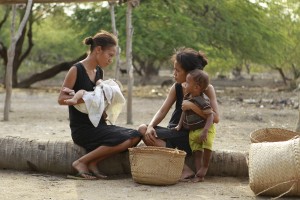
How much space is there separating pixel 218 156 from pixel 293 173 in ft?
3.79

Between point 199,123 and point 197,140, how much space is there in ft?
0.49

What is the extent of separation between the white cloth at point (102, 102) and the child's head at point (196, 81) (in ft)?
2.45

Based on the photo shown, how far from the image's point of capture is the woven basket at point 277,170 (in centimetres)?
455

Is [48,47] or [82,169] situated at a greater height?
[48,47]

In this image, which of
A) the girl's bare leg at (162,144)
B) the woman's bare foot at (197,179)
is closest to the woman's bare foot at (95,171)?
the girl's bare leg at (162,144)

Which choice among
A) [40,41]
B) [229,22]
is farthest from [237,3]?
[40,41]

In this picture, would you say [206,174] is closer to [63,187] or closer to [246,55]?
[63,187]

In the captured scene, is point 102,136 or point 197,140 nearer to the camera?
point 197,140

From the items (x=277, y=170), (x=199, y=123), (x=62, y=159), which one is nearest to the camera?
(x=277, y=170)

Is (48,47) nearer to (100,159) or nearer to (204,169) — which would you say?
(100,159)

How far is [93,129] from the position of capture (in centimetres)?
541

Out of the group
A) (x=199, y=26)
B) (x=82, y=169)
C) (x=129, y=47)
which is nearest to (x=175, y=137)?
(x=82, y=169)

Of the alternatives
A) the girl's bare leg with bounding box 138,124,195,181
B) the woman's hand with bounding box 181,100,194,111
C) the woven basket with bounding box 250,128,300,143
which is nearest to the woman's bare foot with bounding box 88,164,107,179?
the girl's bare leg with bounding box 138,124,195,181

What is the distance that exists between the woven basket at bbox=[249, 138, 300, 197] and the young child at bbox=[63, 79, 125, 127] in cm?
147
